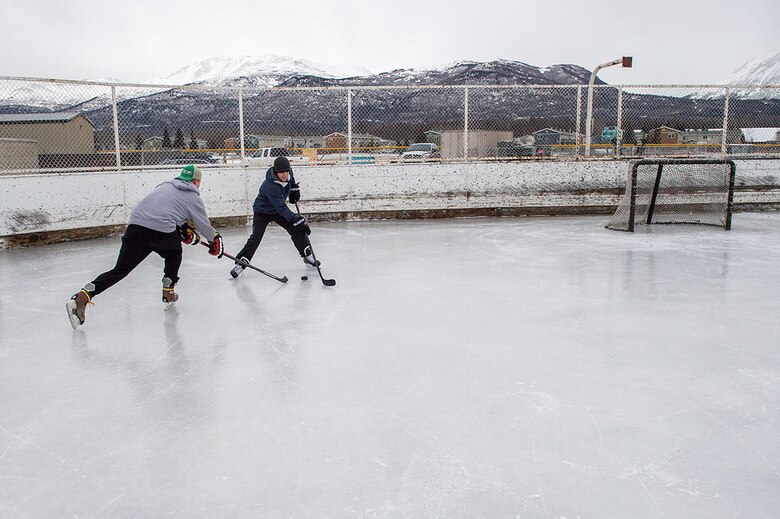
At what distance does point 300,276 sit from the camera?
6.47 m

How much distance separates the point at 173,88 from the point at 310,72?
606 ft

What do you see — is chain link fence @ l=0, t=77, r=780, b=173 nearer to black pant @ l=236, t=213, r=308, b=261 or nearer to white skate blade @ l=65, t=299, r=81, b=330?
black pant @ l=236, t=213, r=308, b=261

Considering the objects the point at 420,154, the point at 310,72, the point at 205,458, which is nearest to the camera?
the point at 205,458

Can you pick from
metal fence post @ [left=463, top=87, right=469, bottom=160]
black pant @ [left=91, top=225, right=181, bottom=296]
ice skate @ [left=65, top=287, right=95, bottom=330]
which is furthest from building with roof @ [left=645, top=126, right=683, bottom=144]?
ice skate @ [left=65, top=287, right=95, bottom=330]

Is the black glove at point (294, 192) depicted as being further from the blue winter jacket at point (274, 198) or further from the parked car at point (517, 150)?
the parked car at point (517, 150)

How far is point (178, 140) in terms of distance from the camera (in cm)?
1161

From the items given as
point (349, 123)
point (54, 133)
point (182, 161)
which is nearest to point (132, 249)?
point (54, 133)

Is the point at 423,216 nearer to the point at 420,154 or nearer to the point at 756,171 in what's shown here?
the point at 420,154

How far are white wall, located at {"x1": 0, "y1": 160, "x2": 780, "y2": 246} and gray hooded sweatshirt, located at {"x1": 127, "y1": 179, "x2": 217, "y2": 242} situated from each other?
505 cm

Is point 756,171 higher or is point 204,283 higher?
point 756,171

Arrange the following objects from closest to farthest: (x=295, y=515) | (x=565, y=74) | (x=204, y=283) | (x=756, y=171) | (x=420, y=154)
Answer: (x=295, y=515) < (x=204, y=283) < (x=420, y=154) < (x=756, y=171) < (x=565, y=74)

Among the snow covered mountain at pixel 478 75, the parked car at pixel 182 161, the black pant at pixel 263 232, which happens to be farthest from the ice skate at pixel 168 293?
the snow covered mountain at pixel 478 75

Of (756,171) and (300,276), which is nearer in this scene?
(300,276)

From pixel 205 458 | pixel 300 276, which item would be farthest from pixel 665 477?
pixel 300 276
